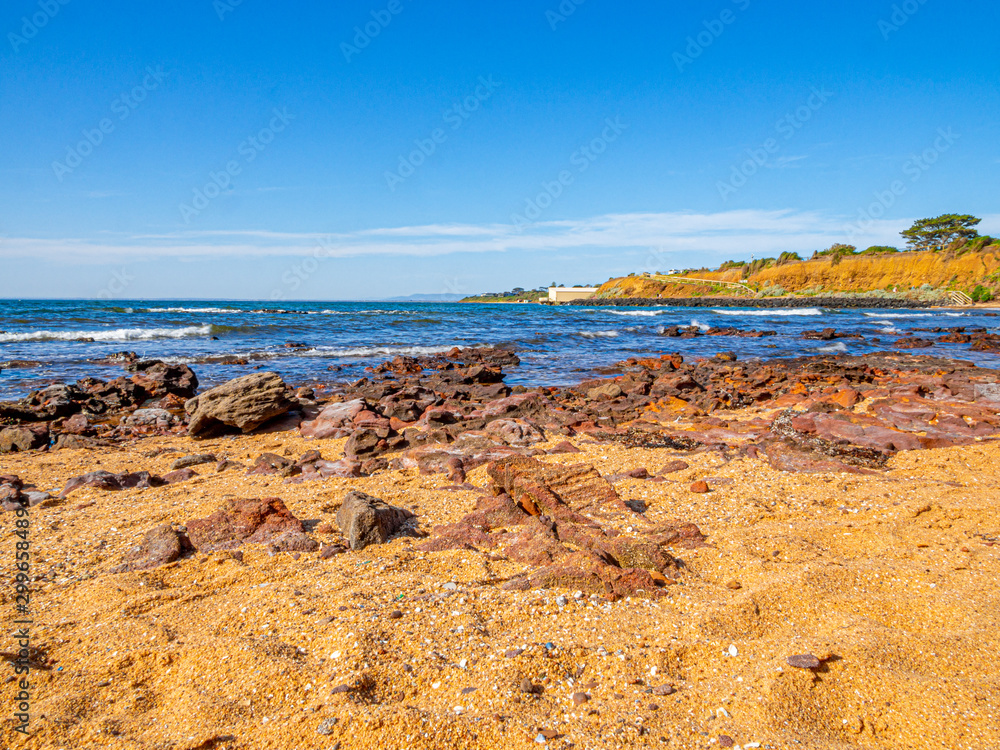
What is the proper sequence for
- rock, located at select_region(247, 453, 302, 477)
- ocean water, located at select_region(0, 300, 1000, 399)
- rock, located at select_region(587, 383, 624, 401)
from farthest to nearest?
ocean water, located at select_region(0, 300, 1000, 399) < rock, located at select_region(587, 383, 624, 401) < rock, located at select_region(247, 453, 302, 477)

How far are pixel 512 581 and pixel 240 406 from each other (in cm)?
683

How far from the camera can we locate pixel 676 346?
81.9ft

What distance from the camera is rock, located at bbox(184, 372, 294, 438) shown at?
8781 mm

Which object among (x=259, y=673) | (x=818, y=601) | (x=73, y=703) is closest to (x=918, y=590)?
(x=818, y=601)

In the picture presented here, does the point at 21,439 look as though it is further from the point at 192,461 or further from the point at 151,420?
the point at 192,461

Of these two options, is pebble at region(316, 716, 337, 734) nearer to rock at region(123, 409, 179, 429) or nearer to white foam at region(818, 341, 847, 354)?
rock at region(123, 409, 179, 429)

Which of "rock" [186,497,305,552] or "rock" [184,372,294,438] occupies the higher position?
"rock" [184,372,294,438]

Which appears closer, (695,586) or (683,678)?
(683,678)

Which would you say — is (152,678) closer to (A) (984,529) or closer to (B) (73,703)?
(B) (73,703)

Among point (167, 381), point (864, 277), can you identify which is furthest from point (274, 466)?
point (864, 277)

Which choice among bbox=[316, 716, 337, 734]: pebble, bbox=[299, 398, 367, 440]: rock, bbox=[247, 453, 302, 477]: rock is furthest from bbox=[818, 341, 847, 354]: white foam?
bbox=[316, 716, 337, 734]: pebble

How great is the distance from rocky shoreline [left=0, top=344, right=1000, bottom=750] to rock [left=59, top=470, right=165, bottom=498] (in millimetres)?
26

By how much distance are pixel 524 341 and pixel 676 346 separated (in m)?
7.23

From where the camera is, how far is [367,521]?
4504mm
